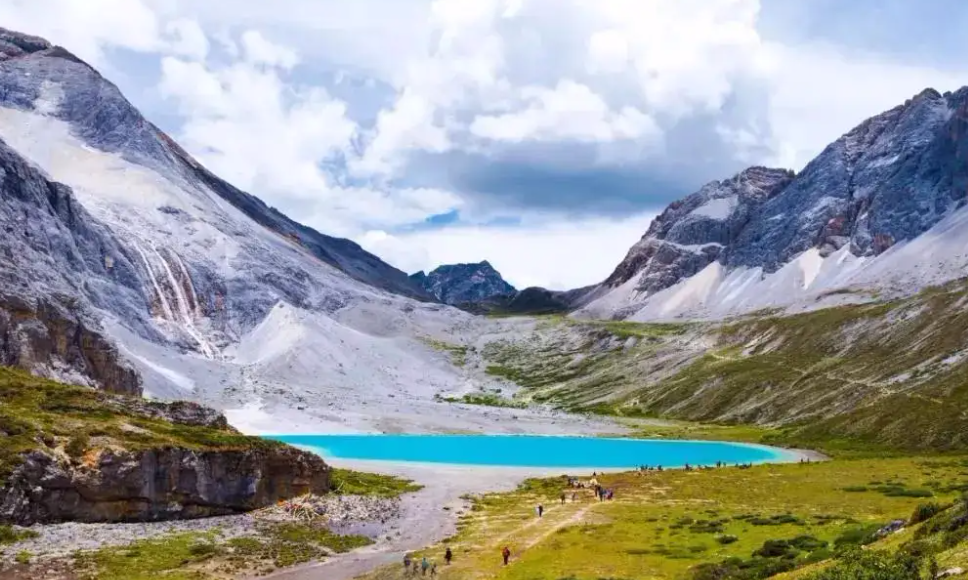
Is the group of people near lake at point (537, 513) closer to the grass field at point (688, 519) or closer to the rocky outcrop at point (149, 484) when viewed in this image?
the grass field at point (688, 519)

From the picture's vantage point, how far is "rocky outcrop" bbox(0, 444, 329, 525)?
53594 millimetres

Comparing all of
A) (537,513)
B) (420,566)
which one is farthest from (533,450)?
(420,566)

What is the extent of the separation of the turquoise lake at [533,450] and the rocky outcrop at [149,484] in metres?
61.1

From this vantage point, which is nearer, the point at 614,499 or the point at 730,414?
the point at 614,499

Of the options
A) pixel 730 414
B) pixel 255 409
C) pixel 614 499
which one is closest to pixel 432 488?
pixel 614 499

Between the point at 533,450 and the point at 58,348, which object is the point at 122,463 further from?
the point at 533,450

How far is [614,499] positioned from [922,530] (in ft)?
183

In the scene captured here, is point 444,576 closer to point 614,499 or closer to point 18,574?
point 18,574

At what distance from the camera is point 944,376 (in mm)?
149625

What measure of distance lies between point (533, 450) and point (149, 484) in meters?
102

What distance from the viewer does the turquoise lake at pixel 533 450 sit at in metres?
134

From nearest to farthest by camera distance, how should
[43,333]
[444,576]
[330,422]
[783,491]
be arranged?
[444,576], [783,491], [43,333], [330,422]

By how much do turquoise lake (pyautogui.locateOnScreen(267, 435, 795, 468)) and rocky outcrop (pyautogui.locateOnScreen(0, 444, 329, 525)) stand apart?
6106 cm

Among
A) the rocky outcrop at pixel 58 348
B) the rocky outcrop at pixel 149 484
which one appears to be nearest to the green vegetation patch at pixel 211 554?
the rocky outcrop at pixel 149 484
